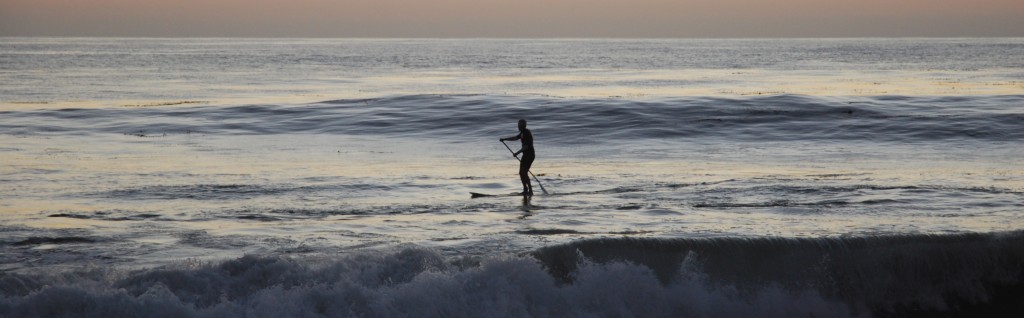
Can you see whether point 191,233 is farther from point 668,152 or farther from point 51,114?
point 51,114

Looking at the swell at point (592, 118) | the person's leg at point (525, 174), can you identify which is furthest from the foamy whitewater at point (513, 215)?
the person's leg at point (525, 174)

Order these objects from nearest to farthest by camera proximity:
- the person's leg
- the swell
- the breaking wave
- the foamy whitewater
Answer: the breaking wave < the foamy whitewater < the person's leg < the swell

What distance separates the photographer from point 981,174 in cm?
2180

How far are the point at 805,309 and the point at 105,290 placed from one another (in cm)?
788

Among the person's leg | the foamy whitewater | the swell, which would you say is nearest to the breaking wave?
the foamy whitewater

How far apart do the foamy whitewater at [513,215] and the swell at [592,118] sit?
0.83 ft

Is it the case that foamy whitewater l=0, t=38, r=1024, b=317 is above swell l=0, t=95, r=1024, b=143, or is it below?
above

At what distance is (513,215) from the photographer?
54.9 ft

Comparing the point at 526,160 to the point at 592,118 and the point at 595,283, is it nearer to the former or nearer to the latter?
the point at 595,283

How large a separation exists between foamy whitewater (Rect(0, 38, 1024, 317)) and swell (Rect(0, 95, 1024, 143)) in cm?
25

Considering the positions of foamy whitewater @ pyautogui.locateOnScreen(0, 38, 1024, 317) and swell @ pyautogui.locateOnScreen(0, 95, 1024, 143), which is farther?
swell @ pyautogui.locateOnScreen(0, 95, 1024, 143)

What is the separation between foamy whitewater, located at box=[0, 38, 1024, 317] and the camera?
11.4 meters

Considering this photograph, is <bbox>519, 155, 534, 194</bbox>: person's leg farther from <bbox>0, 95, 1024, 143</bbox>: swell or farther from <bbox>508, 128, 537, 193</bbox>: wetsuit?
<bbox>0, 95, 1024, 143</bbox>: swell

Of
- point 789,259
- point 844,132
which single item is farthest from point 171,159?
point 844,132
